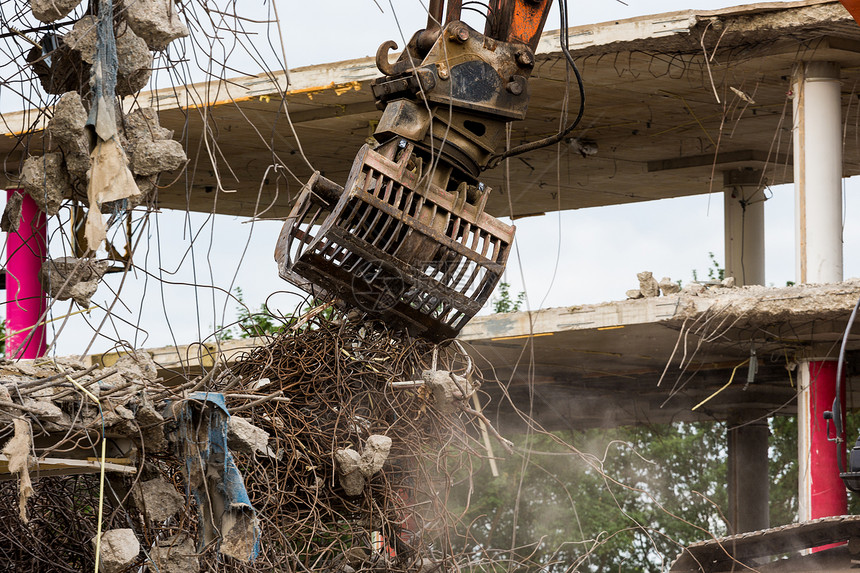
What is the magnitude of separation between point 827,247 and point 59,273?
799 cm

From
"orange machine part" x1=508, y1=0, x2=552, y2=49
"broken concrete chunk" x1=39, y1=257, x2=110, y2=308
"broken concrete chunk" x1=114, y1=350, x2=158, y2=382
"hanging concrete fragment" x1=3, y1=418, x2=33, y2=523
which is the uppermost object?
"orange machine part" x1=508, y1=0, x2=552, y2=49

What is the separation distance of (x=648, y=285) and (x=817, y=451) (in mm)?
2300

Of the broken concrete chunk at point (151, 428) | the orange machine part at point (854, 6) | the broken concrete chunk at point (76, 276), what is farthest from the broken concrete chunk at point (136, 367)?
the orange machine part at point (854, 6)

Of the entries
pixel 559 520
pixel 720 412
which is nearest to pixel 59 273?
pixel 720 412

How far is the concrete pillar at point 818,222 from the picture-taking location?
11.0 metres

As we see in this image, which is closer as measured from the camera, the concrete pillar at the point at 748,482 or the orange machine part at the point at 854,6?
the orange machine part at the point at 854,6

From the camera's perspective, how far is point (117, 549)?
198 inches

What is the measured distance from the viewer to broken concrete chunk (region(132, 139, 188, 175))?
5059 millimetres

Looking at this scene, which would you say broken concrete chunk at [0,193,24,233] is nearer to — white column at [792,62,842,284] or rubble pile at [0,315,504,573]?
rubble pile at [0,315,504,573]

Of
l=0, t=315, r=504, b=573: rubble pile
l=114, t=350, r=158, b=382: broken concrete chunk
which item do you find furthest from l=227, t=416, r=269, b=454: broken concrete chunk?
l=114, t=350, r=158, b=382: broken concrete chunk

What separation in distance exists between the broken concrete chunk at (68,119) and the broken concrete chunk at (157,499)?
1.60 metres

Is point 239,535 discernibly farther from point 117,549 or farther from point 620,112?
point 620,112

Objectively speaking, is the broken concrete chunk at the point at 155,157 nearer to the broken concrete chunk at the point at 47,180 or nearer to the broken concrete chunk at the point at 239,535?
the broken concrete chunk at the point at 47,180

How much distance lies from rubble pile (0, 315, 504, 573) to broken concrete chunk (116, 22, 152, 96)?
1231mm
